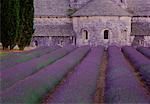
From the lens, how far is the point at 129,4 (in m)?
55.8

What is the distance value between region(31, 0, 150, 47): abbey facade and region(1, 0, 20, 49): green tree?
59.0 ft

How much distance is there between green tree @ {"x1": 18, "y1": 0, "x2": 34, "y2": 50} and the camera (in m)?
→ 34.9

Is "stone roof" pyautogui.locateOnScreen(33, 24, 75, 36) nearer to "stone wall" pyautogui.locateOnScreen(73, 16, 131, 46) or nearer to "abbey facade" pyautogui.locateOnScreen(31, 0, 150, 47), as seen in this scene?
"abbey facade" pyautogui.locateOnScreen(31, 0, 150, 47)

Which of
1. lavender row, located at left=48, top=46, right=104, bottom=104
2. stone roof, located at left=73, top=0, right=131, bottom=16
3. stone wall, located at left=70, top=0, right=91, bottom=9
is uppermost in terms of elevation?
stone wall, located at left=70, top=0, right=91, bottom=9

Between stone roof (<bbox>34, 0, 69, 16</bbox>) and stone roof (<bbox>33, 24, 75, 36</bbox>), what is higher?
stone roof (<bbox>34, 0, 69, 16</bbox>)

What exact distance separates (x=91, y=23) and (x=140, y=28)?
664 centimetres

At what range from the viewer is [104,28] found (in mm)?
49656

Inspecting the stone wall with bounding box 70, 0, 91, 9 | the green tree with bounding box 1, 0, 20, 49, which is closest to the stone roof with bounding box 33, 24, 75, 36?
the stone wall with bounding box 70, 0, 91, 9

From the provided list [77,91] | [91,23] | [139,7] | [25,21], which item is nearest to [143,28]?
[139,7]

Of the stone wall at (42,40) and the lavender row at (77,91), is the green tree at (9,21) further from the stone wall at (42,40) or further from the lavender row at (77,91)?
the stone wall at (42,40)

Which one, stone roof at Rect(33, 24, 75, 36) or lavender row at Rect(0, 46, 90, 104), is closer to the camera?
lavender row at Rect(0, 46, 90, 104)

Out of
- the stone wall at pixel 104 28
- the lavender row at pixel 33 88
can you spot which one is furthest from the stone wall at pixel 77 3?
the lavender row at pixel 33 88

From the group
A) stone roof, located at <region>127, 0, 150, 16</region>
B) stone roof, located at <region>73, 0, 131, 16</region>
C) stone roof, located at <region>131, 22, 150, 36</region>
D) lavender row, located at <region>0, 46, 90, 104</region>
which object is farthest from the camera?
stone roof, located at <region>127, 0, 150, 16</region>

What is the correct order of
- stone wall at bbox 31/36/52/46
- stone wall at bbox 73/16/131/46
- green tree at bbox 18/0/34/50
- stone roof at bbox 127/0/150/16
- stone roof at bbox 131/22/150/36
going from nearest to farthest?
green tree at bbox 18/0/34/50 → stone wall at bbox 73/16/131/46 → stone wall at bbox 31/36/52/46 → stone roof at bbox 131/22/150/36 → stone roof at bbox 127/0/150/16
